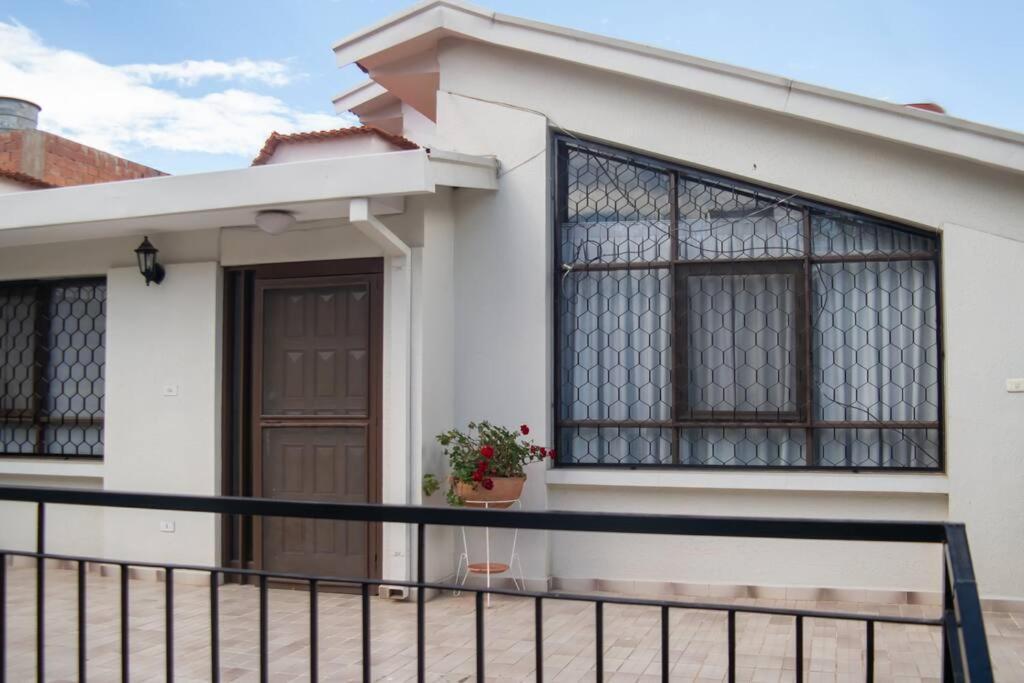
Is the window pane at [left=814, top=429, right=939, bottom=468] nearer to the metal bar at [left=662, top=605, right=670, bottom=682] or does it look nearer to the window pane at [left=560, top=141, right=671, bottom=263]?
the window pane at [left=560, top=141, right=671, bottom=263]

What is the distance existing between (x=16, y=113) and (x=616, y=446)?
705 centimetres

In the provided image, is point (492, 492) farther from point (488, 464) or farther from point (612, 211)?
point (612, 211)

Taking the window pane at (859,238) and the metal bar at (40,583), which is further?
the window pane at (859,238)

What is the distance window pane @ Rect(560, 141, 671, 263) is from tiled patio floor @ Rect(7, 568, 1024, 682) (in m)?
2.31

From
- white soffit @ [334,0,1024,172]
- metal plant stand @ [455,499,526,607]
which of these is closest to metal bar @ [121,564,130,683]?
metal plant stand @ [455,499,526,607]

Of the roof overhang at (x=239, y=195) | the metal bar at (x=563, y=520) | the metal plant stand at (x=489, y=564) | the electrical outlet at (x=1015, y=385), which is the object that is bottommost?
the metal plant stand at (x=489, y=564)

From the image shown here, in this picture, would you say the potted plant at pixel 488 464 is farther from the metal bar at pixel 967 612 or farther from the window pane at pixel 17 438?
the metal bar at pixel 967 612

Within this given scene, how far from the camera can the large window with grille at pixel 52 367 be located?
7.27 metres

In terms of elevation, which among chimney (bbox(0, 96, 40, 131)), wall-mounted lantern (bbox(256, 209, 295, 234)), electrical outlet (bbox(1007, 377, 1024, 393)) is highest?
chimney (bbox(0, 96, 40, 131))

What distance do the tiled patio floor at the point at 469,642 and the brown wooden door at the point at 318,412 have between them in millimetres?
338

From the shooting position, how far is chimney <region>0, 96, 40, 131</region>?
9.31 metres

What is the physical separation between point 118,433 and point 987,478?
5.78m

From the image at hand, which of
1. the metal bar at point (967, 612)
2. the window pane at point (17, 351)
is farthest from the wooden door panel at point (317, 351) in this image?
the metal bar at point (967, 612)

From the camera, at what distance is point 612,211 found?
6.36 meters
